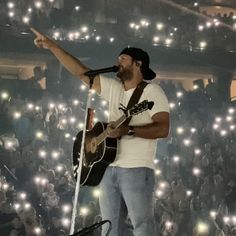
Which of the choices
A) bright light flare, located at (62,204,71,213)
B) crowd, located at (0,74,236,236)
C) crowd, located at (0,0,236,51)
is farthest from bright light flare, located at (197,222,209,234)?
crowd, located at (0,0,236,51)

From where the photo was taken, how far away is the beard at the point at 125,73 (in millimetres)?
2746

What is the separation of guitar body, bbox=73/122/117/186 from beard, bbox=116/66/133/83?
0.30 m

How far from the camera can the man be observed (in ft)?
8.43

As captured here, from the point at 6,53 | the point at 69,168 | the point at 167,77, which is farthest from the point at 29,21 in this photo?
the point at 69,168

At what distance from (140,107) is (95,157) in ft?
1.48

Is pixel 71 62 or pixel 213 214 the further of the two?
pixel 213 214

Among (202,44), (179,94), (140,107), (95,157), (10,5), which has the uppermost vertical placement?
(10,5)

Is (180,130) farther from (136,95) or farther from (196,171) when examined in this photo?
(136,95)

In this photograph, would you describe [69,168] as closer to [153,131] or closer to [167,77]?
[153,131]

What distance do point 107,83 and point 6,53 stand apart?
12928 millimetres

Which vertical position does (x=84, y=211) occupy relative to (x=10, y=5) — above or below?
below

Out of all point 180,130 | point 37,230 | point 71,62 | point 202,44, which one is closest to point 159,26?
point 202,44

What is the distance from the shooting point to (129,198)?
2.60 meters

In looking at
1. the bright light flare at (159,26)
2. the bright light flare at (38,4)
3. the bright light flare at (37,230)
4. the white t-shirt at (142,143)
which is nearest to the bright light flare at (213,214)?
the bright light flare at (37,230)
